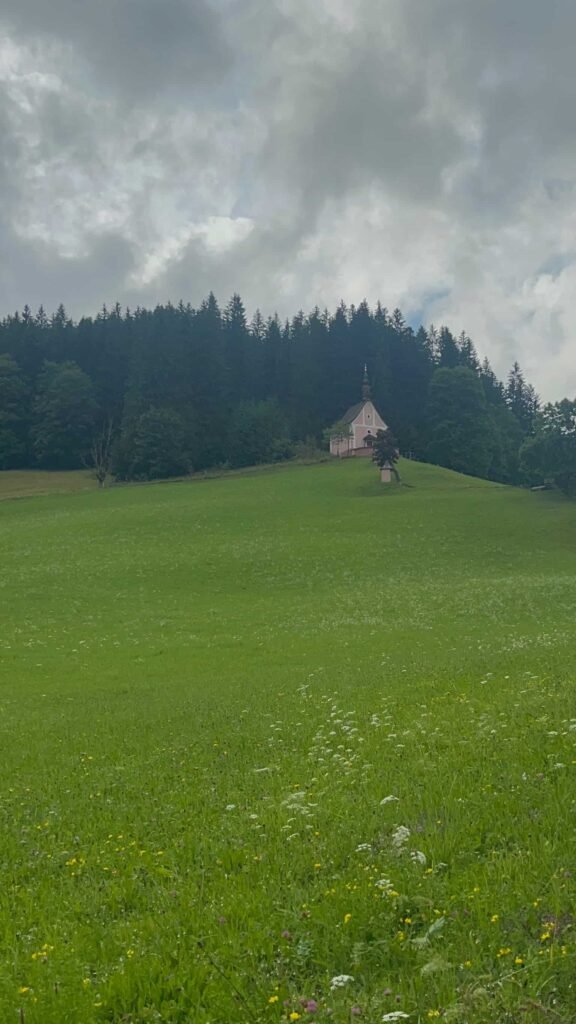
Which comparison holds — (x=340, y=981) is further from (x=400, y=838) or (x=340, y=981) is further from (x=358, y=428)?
(x=358, y=428)

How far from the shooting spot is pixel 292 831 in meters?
7.03

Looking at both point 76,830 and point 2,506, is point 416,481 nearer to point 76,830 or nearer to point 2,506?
point 2,506

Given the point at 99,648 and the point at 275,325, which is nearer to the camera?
the point at 99,648

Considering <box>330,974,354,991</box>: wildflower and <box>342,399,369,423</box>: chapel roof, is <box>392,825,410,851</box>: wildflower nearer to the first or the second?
<box>330,974,354,991</box>: wildflower

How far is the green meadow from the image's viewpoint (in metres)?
4.56

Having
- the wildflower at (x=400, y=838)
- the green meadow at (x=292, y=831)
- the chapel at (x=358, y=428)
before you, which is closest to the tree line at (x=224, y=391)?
the chapel at (x=358, y=428)

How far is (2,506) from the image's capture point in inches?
2825

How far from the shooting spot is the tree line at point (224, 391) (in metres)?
101

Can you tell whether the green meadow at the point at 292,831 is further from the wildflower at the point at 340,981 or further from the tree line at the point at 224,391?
the tree line at the point at 224,391

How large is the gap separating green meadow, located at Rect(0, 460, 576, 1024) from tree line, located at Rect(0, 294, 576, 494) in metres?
76.3

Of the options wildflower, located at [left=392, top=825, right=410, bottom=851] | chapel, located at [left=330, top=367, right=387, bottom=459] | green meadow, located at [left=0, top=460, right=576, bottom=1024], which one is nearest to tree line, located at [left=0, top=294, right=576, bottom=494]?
chapel, located at [left=330, top=367, right=387, bottom=459]

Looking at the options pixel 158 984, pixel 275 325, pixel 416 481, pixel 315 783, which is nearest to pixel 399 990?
pixel 158 984

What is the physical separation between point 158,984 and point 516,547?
46907mm

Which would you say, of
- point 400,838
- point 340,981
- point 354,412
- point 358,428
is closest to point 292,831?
point 400,838
